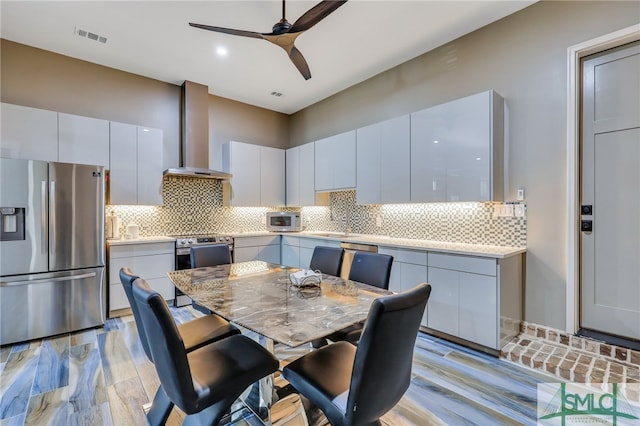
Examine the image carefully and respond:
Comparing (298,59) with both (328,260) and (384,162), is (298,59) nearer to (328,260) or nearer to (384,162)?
(384,162)

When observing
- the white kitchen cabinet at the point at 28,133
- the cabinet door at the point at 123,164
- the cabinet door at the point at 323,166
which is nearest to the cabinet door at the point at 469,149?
the cabinet door at the point at 323,166

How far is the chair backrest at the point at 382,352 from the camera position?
1043mm

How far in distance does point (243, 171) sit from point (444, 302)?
339 cm

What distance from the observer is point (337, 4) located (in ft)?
6.20

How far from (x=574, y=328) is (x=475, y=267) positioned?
0.94 metres

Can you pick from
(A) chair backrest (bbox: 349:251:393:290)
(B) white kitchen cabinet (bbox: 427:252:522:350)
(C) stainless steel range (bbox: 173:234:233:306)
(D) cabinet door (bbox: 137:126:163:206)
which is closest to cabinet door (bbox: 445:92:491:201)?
(B) white kitchen cabinet (bbox: 427:252:522:350)

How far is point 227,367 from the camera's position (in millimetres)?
1453

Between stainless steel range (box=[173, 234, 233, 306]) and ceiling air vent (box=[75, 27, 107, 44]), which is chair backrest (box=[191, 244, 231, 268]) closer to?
stainless steel range (box=[173, 234, 233, 306])

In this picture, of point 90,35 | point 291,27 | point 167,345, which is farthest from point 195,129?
point 167,345

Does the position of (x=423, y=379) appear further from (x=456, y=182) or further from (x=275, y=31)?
(x=275, y=31)

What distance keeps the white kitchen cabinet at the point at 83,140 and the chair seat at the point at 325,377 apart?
3394mm

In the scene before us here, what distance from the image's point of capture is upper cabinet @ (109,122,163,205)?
3.53 meters

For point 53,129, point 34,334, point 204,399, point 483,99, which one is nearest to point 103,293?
point 34,334

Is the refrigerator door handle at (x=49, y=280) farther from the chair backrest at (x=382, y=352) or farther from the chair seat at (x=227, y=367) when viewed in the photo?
the chair backrest at (x=382, y=352)
